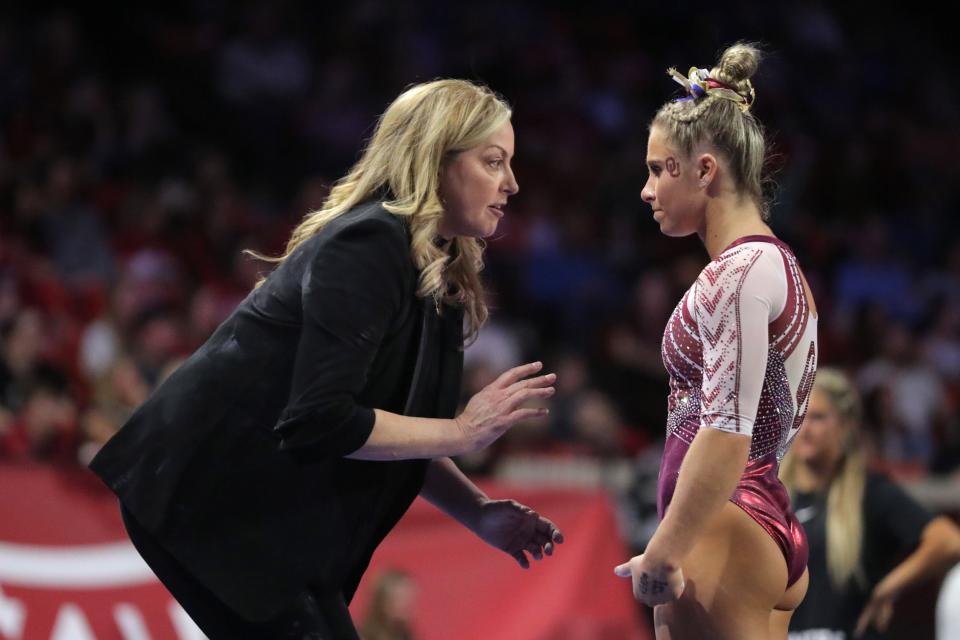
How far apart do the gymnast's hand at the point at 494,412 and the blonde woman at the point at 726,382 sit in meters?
0.33

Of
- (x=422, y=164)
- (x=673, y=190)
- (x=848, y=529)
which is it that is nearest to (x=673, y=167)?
(x=673, y=190)

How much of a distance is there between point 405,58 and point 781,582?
8957 millimetres

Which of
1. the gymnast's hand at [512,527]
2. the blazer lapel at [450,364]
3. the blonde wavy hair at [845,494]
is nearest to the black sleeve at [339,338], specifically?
the blazer lapel at [450,364]

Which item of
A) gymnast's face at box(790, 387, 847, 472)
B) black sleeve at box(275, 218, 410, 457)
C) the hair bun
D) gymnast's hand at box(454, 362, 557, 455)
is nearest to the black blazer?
black sleeve at box(275, 218, 410, 457)

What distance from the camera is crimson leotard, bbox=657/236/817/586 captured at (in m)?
2.77

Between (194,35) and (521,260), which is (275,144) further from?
(521,260)

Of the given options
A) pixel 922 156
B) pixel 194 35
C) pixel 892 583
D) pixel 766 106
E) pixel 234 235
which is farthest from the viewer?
pixel 922 156

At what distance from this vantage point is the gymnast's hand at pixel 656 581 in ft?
8.96

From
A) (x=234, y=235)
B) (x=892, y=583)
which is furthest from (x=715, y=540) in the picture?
(x=234, y=235)

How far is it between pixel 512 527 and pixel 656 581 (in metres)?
0.55

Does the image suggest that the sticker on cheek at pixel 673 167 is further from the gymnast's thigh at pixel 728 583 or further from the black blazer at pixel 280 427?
the gymnast's thigh at pixel 728 583

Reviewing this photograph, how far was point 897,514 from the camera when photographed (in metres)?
4.69

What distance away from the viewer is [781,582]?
2.89m

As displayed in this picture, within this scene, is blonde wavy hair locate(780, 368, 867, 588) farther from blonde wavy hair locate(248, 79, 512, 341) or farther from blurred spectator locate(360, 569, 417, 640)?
blonde wavy hair locate(248, 79, 512, 341)
